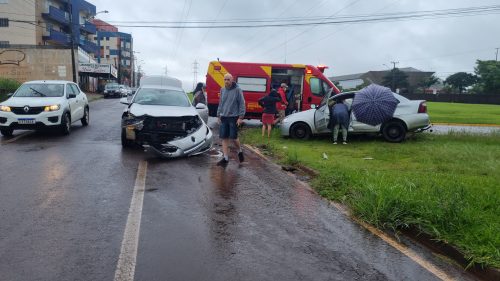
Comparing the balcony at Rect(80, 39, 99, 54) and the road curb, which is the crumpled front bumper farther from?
the balcony at Rect(80, 39, 99, 54)

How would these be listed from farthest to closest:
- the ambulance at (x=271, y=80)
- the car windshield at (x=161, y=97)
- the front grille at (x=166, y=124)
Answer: the ambulance at (x=271, y=80) → the car windshield at (x=161, y=97) → the front grille at (x=166, y=124)

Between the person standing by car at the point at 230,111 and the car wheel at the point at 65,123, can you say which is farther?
the car wheel at the point at 65,123

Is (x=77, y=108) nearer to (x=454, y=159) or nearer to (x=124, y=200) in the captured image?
(x=124, y=200)

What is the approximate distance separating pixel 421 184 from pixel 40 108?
9.85 m

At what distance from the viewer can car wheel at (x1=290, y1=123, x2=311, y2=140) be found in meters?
13.2

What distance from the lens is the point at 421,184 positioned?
680cm

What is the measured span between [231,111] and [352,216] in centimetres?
404

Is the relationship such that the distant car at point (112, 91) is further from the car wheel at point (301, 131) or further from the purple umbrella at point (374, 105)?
the purple umbrella at point (374, 105)

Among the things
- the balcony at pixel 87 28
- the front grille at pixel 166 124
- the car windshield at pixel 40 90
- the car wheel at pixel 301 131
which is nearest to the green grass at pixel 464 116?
the car wheel at pixel 301 131

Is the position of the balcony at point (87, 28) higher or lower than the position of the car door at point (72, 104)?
higher

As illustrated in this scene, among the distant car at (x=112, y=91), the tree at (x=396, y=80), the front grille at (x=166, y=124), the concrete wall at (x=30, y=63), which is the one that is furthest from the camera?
the tree at (x=396, y=80)

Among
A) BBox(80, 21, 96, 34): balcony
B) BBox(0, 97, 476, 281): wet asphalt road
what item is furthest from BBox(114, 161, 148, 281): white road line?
BBox(80, 21, 96, 34): balcony

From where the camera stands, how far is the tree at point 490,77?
243 ft

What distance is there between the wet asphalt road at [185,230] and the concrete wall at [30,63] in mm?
37486
